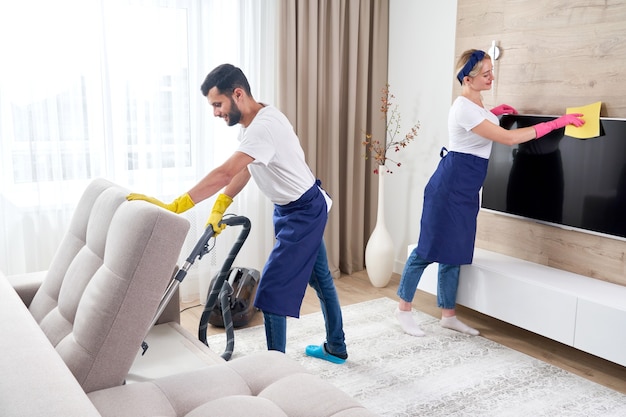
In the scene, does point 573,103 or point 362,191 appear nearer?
point 573,103

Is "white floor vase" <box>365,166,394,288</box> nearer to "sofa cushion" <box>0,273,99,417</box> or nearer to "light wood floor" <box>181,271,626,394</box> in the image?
"light wood floor" <box>181,271,626,394</box>

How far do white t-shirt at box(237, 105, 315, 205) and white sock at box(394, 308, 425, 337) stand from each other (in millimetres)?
Answer: 1164

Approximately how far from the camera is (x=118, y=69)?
360cm

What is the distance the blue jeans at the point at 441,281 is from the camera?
3.51m

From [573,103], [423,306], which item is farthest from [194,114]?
[573,103]

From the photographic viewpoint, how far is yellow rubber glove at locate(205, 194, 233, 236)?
94.4 inches

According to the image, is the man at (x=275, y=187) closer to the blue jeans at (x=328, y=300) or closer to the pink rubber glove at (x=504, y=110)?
the blue jeans at (x=328, y=300)

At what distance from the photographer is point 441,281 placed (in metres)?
3.54

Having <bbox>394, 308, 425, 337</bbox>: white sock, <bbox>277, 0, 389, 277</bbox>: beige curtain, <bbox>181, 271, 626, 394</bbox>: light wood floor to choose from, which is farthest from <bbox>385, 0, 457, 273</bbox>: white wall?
<bbox>394, 308, 425, 337</bbox>: white sock

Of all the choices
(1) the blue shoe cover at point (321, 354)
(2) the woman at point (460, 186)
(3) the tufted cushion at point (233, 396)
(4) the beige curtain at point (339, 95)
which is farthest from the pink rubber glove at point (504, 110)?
(3) the tufted cushion at point (233, 396)

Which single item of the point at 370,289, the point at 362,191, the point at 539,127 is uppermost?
the point at 539,127

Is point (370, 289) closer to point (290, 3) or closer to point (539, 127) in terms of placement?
point (539, 127)

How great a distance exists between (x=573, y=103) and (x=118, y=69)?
2621mm

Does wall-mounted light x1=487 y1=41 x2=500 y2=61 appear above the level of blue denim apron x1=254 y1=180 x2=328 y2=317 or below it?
above
